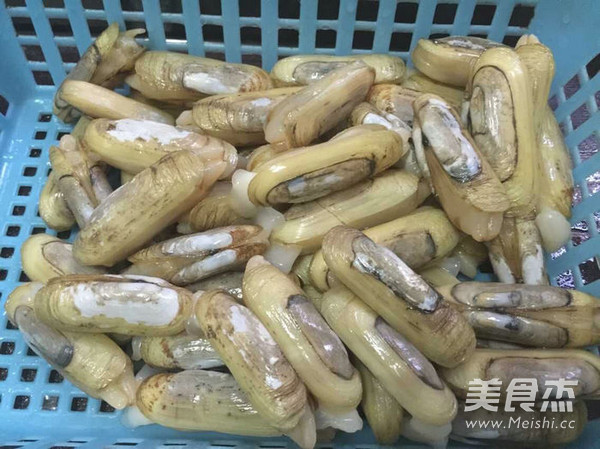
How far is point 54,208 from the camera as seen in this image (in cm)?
123

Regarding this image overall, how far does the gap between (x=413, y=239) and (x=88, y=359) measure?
0.57m

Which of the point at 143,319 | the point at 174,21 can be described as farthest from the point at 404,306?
the point at 174,21

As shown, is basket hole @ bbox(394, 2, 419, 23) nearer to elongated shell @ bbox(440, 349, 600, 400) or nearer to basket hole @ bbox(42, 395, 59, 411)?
elongated shell @ bbox(440, 349, 600, 400)

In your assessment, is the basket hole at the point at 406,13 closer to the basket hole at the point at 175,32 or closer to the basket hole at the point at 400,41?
the basket hole at the point at 400,41

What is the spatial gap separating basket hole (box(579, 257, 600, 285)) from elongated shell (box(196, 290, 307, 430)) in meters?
0.70

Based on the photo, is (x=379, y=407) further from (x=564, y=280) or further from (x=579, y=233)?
(x=579, y=233)

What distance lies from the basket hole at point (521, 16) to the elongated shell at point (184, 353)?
38.2 inches

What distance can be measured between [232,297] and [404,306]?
274 mm

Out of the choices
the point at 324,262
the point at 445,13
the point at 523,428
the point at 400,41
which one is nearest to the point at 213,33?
the point at 400,41

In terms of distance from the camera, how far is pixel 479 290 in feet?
3.30

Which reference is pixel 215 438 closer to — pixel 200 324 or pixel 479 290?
pixel 200 324

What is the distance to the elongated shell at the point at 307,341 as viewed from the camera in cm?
89

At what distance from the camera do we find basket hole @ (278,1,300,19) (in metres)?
1.42

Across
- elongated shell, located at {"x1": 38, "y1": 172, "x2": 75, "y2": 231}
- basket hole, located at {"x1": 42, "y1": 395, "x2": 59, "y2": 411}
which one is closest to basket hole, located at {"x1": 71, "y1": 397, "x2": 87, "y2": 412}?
basket hole, located at {"x1": 42, "y1": 395, "x2": 59, "y2": 411}
